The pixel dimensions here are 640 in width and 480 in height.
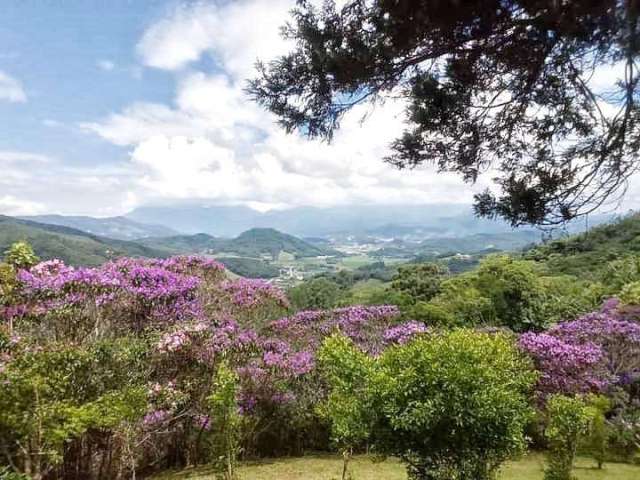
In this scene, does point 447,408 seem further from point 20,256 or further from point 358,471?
point 20,256

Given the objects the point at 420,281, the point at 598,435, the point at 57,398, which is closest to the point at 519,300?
the point at 598,435

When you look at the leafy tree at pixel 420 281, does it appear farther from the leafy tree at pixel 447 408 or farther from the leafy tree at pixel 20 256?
the leafy tree at pixel 20 256

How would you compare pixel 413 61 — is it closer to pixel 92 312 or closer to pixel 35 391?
pixel 35 391

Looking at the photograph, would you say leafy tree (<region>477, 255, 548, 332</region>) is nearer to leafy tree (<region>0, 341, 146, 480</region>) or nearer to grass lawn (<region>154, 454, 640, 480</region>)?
grass lawn (<region>154, 454, 640, 480</region>)

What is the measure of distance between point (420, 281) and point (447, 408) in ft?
102

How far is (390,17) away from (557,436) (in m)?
6.27

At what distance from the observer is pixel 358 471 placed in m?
8.90

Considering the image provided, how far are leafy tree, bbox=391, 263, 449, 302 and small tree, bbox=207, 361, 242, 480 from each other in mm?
24567

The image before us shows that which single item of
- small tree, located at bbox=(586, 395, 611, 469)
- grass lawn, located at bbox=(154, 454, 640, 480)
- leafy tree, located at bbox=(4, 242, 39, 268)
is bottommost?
grass lawn, located at bbox=(154, 454, 640, 480)

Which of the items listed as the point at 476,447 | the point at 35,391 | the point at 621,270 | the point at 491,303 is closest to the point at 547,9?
the point at 476,447

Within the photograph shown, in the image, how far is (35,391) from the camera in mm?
4508

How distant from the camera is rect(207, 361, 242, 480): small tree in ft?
20.8

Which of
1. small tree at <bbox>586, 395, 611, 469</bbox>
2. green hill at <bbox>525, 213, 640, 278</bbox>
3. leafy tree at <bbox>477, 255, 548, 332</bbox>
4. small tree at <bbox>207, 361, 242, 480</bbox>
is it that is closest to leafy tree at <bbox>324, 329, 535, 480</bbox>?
small tree at <bbox>207, 361, 242, 480</bbox>

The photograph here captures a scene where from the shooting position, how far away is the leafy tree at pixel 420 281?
32341 millimetres
